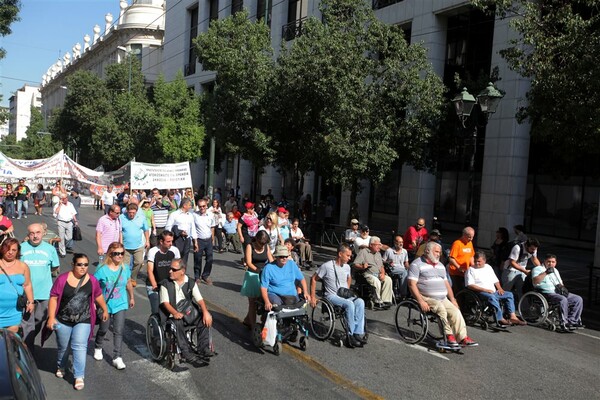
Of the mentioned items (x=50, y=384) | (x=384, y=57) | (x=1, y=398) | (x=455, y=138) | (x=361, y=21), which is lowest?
(x=50, y=384)

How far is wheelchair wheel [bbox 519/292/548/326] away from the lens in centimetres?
938

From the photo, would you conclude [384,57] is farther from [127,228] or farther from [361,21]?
[127,228]

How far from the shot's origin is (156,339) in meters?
6.72

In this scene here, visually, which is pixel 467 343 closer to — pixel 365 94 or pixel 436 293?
pixel 436 293

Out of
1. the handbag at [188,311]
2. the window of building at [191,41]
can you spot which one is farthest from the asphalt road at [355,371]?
the window of building at [191,41]

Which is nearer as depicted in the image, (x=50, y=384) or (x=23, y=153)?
(x=50, y=384)

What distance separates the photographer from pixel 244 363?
6.86 m

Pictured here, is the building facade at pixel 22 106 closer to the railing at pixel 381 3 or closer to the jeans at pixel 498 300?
the railing at pixel 381 3

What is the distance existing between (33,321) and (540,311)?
26.1ft

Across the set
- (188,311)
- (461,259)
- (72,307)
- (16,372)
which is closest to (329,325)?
(188,311)

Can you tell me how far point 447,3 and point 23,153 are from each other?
250 feet

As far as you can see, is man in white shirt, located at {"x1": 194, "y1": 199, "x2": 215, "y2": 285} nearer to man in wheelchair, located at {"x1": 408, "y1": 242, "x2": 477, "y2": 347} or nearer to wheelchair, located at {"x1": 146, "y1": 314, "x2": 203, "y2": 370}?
wheelchair, located at {"x1": 146, "y1": 314, "x2": 203, "y2": 370}

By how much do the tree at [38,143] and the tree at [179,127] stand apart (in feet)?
139

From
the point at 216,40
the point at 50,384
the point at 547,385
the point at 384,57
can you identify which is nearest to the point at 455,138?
the point at 384,57
